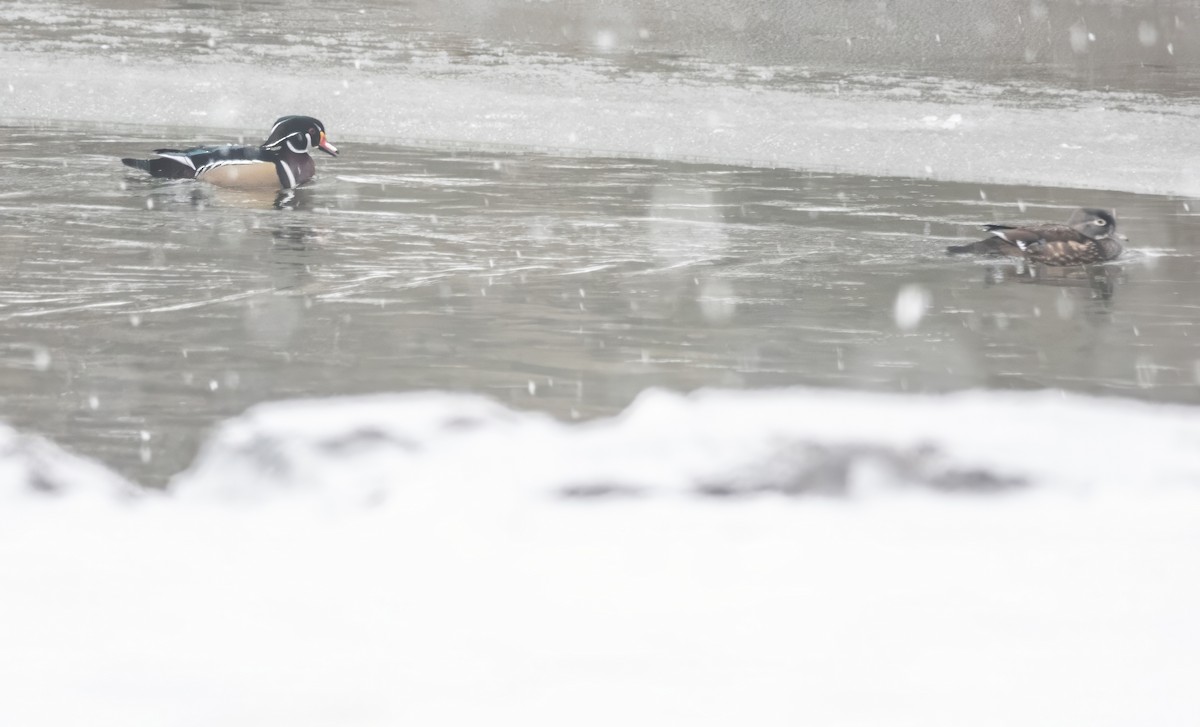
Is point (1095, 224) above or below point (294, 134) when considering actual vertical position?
below

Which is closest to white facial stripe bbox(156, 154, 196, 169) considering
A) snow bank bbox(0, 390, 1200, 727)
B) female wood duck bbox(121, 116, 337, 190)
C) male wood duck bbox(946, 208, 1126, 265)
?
female wood duck bbox(121, 116, 337, 190)

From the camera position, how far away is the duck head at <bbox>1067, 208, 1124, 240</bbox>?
877 centimetres

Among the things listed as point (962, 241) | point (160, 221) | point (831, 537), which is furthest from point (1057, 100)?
point (831, 537)

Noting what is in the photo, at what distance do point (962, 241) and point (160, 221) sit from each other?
500cm

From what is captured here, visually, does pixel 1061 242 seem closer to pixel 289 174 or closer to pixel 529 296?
pixel 529 296

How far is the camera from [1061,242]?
870 cm

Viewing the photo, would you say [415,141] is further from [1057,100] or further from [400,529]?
[400,529]

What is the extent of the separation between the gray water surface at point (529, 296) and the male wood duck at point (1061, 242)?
105mm

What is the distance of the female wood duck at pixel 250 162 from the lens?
10.9m

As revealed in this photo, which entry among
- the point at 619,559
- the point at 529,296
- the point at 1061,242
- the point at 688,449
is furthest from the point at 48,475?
the point at 1061,242

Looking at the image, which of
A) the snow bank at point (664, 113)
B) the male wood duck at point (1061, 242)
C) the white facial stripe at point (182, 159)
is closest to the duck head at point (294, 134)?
the white facial stripe at point (182, 159)

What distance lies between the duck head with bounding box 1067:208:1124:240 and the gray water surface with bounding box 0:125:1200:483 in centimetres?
22

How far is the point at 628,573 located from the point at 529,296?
3500 mm

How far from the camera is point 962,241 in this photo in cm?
943
